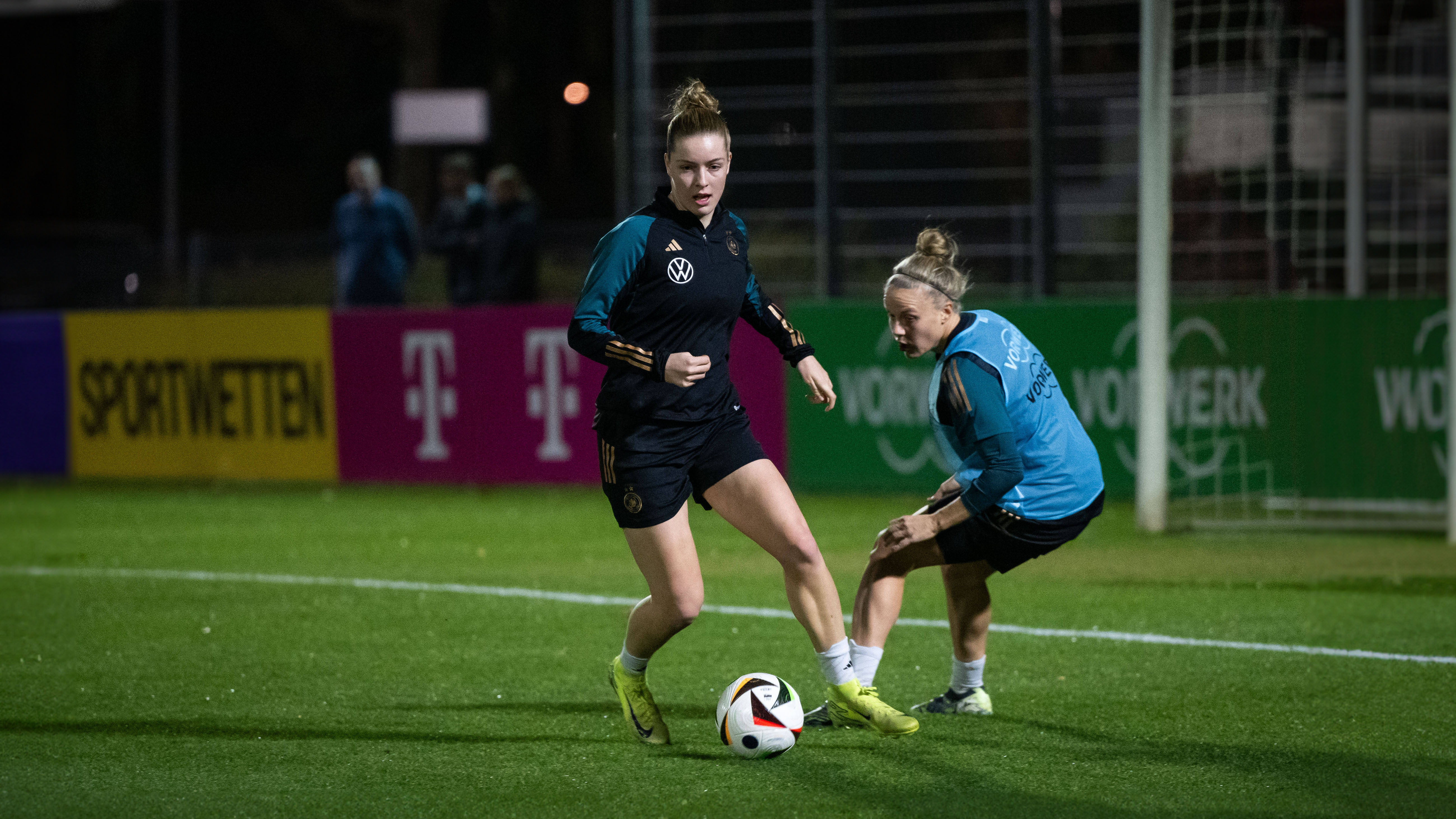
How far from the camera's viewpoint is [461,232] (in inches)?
672

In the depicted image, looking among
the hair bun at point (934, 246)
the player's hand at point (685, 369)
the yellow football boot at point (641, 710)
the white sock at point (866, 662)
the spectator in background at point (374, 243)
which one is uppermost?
the spectator in background at point (374, 243)

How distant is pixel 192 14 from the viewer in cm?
4331

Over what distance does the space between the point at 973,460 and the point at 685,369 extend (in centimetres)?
108

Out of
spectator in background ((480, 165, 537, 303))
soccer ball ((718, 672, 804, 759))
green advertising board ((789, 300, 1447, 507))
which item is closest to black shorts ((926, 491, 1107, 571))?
soccer ball ((718, 672, 804, 759))

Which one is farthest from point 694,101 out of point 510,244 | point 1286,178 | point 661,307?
point 510,244

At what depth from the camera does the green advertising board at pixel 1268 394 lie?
11.4m

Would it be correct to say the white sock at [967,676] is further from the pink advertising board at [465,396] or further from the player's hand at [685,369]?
the pink advertising board at [465,396]

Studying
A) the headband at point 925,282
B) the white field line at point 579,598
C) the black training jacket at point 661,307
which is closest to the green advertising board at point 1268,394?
the white field line at point 579,598

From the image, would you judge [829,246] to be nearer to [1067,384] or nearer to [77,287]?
[1067,384]

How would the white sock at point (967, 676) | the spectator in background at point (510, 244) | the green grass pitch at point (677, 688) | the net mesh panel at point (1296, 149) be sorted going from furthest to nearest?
the spectator in background at point (510, 244) < the net mesh panel at point (1296, 149) < the white sock at point (967, 676) < the green grass pitch at point (677, 688)

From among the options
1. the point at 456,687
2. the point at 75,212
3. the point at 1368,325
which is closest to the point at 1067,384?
the point at 1368,325

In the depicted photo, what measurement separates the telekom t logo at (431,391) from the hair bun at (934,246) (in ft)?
28.7

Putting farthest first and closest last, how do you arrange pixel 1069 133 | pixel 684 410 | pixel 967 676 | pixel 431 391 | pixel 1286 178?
pixel 431 391, pixel 1069 133, pixel 1286 178, pixel 967 676, pixel 684 410

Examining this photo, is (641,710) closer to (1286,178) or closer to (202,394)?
(1286,178)
